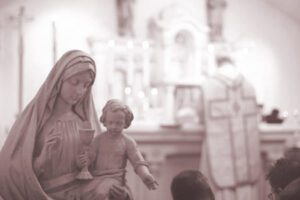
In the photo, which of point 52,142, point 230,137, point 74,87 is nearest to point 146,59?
point 230,137

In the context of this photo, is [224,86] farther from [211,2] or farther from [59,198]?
[59,198]

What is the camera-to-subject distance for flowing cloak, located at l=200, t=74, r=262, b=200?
635cm

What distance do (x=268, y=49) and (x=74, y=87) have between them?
5.66 metres

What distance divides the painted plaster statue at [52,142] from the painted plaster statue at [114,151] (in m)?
0.05

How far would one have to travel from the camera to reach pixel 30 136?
2.50 meters

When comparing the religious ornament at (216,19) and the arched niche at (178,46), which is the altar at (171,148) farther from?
the religious ornament at (216,19)

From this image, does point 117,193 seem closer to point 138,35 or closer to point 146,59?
point 146,59

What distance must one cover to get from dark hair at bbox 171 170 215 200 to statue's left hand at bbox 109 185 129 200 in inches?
7.4

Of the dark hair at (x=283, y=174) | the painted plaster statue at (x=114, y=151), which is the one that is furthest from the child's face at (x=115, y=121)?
the dark hair at (x=283, y=174)

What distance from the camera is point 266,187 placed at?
6.85m

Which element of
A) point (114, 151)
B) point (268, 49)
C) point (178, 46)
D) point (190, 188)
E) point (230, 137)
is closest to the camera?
point (190, 188)

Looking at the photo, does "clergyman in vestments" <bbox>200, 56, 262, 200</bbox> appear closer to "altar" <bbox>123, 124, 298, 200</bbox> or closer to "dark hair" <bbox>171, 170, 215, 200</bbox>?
"altar" <bbox>123, 124, 298, 200</bbox>

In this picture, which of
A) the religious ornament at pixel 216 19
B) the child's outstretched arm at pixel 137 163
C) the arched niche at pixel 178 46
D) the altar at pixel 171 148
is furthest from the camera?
the religious ornament at pixel 216 19

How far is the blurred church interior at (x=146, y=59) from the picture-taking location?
6.47m
